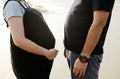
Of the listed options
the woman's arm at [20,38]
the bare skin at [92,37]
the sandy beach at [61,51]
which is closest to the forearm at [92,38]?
the bare skin at [92,37]

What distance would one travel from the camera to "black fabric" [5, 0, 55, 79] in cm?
138

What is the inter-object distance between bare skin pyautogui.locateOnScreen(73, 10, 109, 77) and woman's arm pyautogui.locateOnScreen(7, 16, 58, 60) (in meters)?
0.21

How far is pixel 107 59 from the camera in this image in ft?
9.71

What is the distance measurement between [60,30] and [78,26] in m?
2.23

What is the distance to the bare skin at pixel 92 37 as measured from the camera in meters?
1.28

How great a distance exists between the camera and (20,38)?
4.25 ft

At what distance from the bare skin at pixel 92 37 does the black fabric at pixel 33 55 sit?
0.67ft

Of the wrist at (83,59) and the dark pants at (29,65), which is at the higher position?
the wrist at (83,59)

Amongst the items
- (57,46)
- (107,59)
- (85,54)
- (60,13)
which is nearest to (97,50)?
(85,54)

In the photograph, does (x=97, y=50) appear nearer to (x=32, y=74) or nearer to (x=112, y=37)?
(x=32, y=74)

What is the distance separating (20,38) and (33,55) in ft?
0.62

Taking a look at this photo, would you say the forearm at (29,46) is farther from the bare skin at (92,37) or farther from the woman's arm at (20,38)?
the bare skin at (92,37)

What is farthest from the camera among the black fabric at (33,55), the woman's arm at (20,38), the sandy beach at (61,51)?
the sandy beach at (61,51)

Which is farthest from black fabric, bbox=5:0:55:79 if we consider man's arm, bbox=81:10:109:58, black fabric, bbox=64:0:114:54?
man's arm, bbox=81:10:109:58
